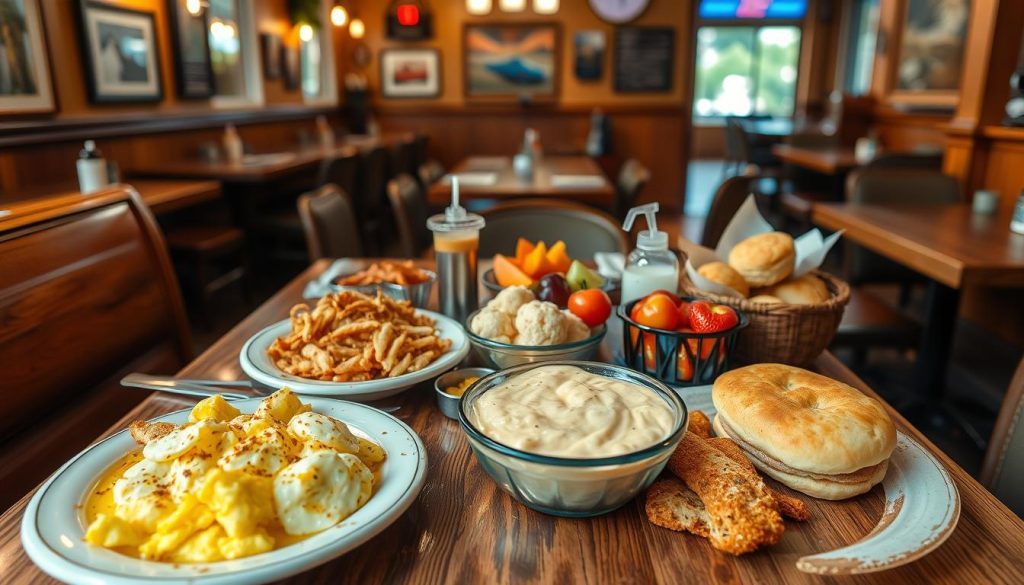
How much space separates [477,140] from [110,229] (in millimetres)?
6282

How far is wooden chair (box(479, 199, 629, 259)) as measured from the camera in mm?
2162

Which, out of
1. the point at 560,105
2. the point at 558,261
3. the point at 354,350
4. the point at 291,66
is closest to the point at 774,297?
the point at 558,261

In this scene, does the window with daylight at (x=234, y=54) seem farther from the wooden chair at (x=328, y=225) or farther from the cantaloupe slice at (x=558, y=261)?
the cantaloupe slice at (x=558, y=261)

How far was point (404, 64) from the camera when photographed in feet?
24.0

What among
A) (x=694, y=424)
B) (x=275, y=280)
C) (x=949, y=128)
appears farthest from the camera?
(x=275, y=280)

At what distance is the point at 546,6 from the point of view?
23.0 feet

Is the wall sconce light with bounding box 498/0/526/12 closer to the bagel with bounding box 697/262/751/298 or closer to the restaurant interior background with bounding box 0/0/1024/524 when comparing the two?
the restaurant interior background with bounding box 0/0/1024/524

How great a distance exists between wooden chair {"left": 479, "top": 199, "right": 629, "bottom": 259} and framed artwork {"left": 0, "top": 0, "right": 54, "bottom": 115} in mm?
2480

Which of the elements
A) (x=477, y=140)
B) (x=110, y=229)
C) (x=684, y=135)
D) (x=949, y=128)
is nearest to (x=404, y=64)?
(x=477, y=140)

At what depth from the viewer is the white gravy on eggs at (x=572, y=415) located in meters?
0.68

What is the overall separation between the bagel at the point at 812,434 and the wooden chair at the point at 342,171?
11.6 ft

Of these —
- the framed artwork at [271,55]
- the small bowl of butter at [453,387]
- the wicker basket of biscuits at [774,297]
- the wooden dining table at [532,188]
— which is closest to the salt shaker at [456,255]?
the small bowl of butter at [453,387]

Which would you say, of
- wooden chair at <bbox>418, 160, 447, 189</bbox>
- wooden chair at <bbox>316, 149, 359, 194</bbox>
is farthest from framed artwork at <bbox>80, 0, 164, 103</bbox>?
wooden chair at <bbox>418, 160, 447, 189</bbox>

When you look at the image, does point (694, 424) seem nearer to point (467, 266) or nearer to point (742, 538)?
point (742, 538)
